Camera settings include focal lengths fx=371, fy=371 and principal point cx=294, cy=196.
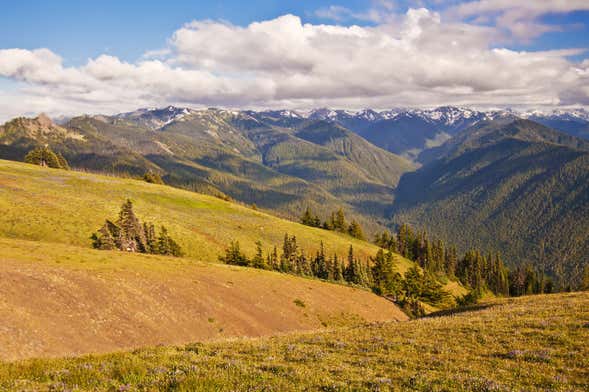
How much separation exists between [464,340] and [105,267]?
1435 inches

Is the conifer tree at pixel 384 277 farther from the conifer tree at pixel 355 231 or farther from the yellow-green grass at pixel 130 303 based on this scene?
the conifer tree at pixel 355 231

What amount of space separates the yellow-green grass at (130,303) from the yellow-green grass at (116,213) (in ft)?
78.5

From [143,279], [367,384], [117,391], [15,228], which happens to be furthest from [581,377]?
[15,228]

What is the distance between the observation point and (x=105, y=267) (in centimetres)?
4059

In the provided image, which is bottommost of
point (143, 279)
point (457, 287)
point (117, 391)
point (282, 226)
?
point (457, 287)

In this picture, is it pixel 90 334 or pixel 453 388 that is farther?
pixel 90 334

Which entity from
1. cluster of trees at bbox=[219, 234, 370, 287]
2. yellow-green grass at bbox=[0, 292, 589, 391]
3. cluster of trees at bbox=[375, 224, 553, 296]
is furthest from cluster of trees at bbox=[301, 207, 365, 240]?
yellow-green grass at bbox=[0, 292, 589, 391]

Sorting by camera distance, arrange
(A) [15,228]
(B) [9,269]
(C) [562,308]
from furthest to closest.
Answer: (A) [15,228]
(B) [9,269]
(C) [562,308]

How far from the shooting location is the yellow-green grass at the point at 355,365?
11164 millimetres

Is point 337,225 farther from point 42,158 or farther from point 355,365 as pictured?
point 355,365

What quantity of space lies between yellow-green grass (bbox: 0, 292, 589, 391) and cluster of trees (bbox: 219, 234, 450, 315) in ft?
198

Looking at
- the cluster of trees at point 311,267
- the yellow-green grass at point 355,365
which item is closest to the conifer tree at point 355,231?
the cluster of trees at point 311,267

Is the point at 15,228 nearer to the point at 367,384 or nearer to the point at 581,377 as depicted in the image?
the point at 367,384

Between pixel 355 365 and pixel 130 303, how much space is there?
86.3 ft
